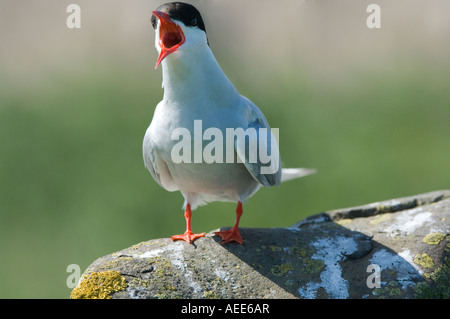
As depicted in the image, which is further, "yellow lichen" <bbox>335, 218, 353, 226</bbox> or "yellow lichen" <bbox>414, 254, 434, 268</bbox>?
"yellow lichen" <bbox>335, 218, 353, 226</bbox>

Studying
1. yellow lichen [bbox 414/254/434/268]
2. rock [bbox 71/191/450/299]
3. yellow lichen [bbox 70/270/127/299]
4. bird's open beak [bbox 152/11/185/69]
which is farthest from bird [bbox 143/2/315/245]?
yellow lichen [bbox 414/254/434/268]

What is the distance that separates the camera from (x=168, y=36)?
3.56 metres

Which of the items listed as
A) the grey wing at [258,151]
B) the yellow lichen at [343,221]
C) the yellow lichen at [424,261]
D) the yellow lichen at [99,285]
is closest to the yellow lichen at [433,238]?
the yellow lichen at [424,261]

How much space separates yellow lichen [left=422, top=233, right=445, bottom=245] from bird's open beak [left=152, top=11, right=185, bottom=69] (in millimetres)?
2125

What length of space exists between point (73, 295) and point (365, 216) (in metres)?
2.50

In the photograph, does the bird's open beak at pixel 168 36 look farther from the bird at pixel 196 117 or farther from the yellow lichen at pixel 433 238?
the yellow lichen at pixel 433 238

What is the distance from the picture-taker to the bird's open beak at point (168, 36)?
11.2 ft

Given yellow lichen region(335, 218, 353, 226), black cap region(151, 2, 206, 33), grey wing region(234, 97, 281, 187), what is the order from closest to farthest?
black cap region(151, 2, 206, 33)
grey wing region(234, 97, 281, 187)
yellow lichen region(335, 218, 353, 226)

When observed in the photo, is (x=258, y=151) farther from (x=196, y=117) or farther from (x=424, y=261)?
(x=424, y=261)

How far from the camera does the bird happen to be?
352cm

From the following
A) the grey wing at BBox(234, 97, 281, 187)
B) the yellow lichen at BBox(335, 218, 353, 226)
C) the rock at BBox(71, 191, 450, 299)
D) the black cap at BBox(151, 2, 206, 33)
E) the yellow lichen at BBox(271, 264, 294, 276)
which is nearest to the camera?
the rock at BBox(71, 191, 450, 299)

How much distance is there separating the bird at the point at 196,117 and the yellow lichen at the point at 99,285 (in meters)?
0.64
